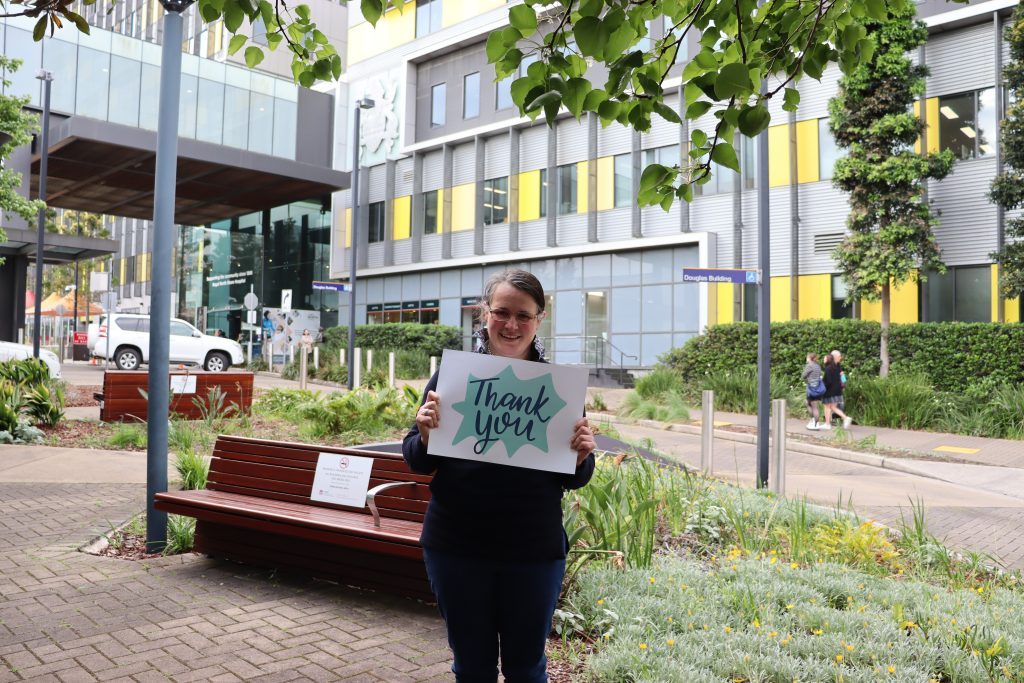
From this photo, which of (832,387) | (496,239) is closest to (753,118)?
(832,387)

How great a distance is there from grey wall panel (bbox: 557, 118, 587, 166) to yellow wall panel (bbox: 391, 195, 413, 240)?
862 centimetres

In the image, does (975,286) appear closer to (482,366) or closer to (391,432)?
(391,432)

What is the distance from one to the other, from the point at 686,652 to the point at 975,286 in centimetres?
2215

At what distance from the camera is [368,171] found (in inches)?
1596

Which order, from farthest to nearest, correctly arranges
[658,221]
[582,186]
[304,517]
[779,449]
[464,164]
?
[464,164], [582,186], [658,221], [779,449], [304,517]

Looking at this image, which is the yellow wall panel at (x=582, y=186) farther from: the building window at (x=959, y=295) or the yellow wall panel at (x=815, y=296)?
the building window at (x=959, y=295)

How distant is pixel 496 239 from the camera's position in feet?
113

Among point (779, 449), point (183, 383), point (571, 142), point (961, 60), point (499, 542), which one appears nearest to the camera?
point (499, 542)

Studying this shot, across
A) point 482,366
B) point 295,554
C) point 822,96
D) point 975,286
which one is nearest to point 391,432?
point 295,554

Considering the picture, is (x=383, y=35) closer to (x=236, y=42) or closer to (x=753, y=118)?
(x=236, y=42)

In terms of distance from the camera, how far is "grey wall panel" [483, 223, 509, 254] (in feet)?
112

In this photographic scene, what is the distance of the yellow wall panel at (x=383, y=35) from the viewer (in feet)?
126

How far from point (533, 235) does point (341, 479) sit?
93.0 feet

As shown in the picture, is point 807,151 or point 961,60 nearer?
point 961,60
